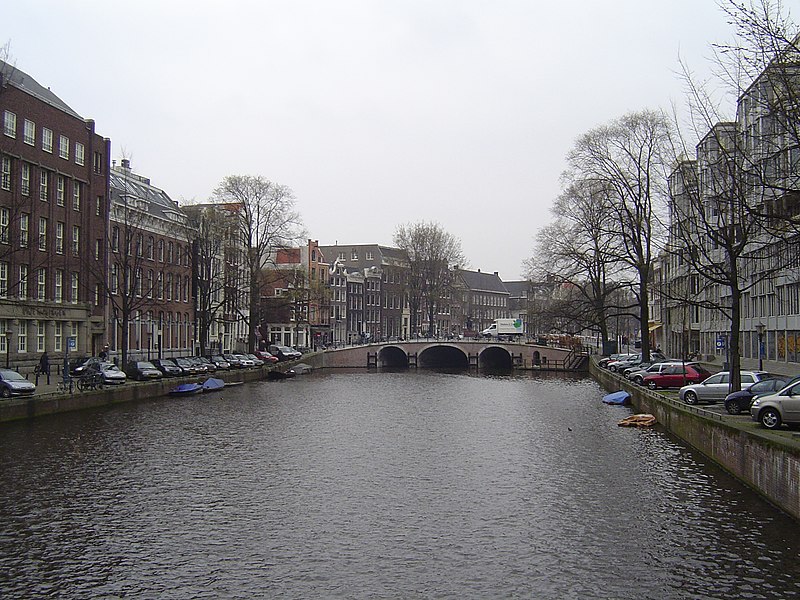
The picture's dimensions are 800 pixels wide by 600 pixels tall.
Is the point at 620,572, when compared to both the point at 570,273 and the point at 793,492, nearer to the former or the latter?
the point at 793,492

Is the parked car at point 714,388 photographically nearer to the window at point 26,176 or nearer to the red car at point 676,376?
the red car at point 676,376

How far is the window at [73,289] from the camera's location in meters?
59.6

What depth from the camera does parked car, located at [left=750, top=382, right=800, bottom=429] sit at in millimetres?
23547

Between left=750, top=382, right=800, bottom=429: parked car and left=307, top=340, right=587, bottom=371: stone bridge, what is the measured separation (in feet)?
216

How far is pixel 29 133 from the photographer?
5494 cm

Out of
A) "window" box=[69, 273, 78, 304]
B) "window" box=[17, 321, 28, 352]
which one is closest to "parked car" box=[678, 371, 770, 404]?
"window" box=[17, 321, 28, 352]

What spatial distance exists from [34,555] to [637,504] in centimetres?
1404

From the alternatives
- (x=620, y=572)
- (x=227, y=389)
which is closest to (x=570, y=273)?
(x=227, y=389)

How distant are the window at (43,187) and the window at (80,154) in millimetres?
4307

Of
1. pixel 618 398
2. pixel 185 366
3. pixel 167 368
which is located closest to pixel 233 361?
pixel 185 366

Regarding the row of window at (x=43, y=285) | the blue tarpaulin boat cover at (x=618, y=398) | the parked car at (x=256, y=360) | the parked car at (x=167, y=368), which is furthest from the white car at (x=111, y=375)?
the blue tarpaulin boat cover at (x=618, y=398)

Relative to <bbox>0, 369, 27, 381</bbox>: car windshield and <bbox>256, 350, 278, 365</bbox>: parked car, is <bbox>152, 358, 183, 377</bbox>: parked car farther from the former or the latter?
<bbox>256, 350, 278, 365</bbox>: parked car

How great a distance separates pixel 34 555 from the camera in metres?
16.7

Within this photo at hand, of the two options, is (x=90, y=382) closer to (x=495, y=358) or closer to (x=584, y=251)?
(x=584, y=251)
